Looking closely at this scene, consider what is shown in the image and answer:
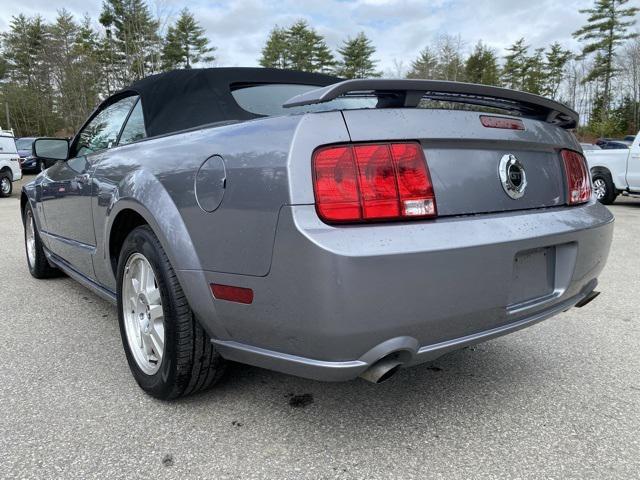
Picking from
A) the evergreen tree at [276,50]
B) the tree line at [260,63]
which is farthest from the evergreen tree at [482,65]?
the evergreen tree at [276,50]

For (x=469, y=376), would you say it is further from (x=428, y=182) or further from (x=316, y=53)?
(x=316, y=53)

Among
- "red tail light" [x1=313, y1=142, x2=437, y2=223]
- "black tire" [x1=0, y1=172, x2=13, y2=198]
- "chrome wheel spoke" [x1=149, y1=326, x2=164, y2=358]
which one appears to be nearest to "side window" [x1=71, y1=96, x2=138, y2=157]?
"chrome wheel spoke" [x1=149, y1=326, x2=164, y2=358]

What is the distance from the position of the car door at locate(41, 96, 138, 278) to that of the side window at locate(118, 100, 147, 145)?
83 millimetres

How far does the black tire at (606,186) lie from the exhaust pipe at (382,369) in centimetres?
1129

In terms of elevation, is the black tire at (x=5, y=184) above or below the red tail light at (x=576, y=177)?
below

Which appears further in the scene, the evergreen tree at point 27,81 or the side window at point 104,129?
the evergreen tree at point 27,81

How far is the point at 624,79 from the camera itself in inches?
1864

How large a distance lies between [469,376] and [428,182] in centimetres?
122

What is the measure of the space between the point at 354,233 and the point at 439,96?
699 millimetres

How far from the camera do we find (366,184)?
1575 mm

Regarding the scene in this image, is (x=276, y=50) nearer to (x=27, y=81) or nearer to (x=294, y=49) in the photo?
(x=294, y=49)

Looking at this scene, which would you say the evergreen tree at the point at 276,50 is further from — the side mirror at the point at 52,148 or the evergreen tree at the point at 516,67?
the side mirror at the point at 52,148

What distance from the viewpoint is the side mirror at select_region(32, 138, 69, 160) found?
3.69 metres

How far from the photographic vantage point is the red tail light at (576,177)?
7.20 ft
